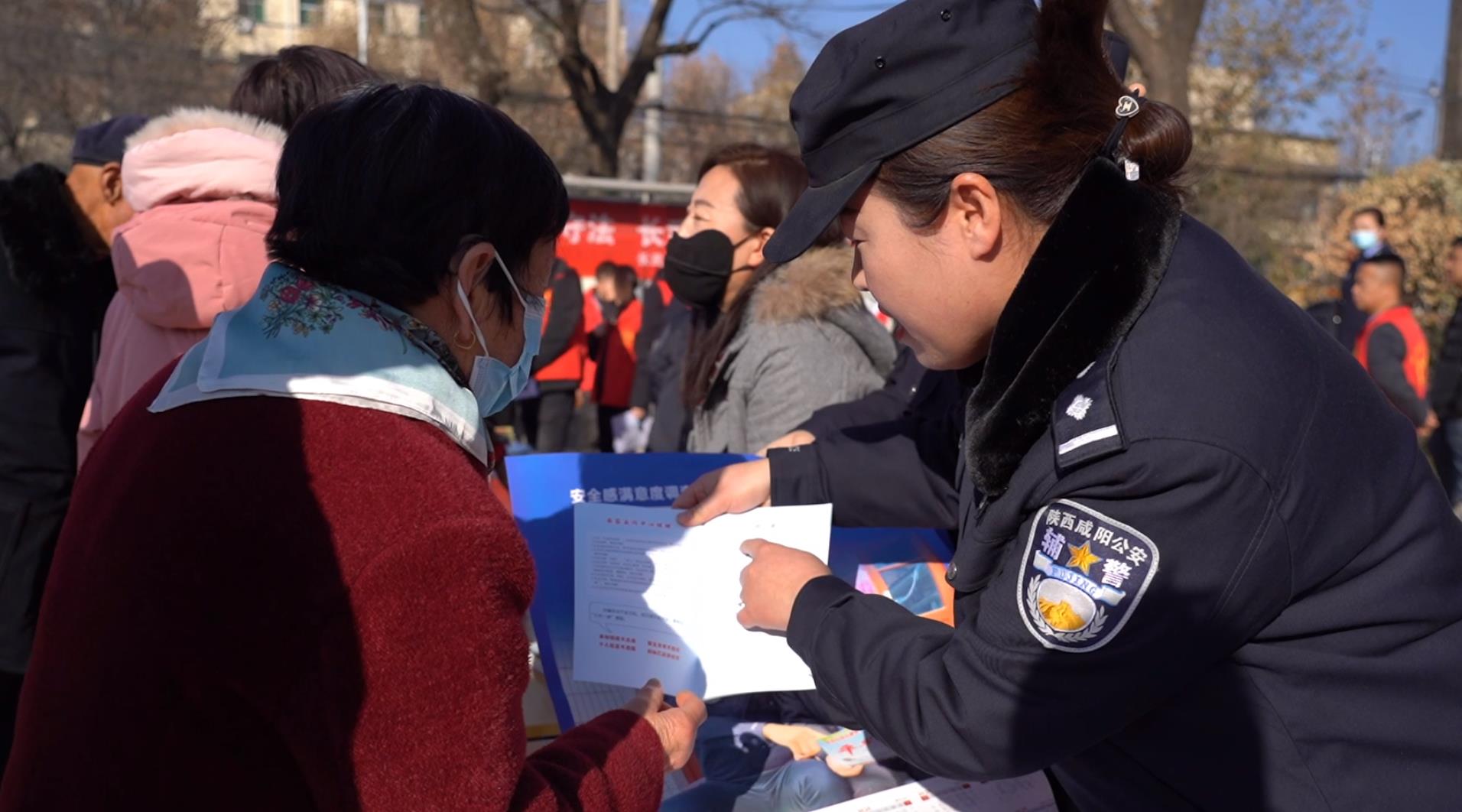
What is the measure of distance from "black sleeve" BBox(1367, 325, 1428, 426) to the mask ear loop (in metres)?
6.30

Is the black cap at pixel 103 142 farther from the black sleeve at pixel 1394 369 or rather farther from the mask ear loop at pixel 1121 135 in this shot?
the black sleeve at pixel 1394 369

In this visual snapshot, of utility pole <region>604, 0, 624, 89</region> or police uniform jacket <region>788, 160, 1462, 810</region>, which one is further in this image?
utility pole <region>604, 0, 624, 89</region>

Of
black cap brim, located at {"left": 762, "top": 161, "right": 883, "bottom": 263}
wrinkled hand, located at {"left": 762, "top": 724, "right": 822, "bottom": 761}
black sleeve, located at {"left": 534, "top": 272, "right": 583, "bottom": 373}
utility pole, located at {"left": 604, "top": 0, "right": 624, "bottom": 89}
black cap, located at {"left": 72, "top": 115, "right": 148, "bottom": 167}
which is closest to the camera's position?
black cap brim, located at {"left": 762, "top": 161, "right": 883, "bottom": 263}

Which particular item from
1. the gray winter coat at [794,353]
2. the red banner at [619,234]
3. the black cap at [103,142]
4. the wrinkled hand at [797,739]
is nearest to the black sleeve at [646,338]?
the red banner at [619,234]

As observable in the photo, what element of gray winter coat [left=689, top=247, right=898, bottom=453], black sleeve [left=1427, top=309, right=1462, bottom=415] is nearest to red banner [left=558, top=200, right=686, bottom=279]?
black sleeve [left=1427, top=309, right=1462, bottom=415]

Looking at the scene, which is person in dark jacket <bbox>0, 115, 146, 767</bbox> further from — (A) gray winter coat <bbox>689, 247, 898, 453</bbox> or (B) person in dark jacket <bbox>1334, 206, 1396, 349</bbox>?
(B) person in dark jacket <bbox>1334, 206, 1396, 349</bbox>

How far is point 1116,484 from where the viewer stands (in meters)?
1.16

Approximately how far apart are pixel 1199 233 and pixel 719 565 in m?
0.85

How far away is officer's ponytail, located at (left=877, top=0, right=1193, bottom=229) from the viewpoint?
1317 mm

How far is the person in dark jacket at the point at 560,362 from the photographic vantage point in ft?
25.8

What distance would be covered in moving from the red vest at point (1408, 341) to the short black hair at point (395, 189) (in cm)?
684

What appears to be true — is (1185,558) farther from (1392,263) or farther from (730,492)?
(1392,263)

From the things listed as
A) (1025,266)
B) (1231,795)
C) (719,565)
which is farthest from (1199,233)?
(719,565)

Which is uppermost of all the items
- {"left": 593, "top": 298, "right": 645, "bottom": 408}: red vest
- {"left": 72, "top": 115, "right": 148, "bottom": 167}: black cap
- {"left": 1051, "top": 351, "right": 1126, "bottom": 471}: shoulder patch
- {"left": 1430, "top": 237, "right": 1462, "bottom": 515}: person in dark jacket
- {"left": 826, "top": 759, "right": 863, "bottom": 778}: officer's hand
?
{"left": 1051, "top": 351, "right": 1126, "bottom": 471}: shoulder patch
